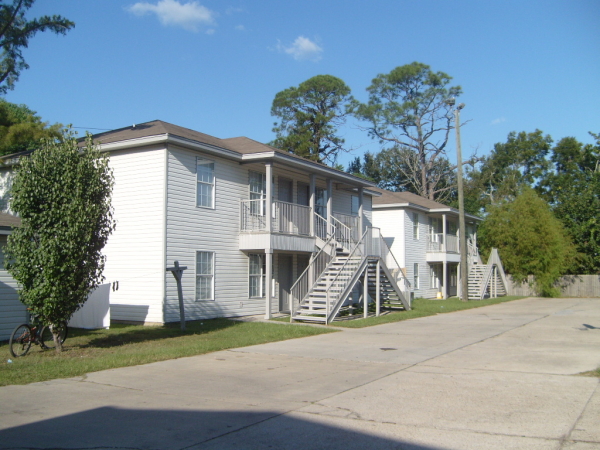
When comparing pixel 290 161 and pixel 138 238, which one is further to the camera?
pixel 290 161

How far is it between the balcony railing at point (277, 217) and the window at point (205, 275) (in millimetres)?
1924

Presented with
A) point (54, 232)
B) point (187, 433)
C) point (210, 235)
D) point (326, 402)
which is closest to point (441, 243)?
point (210, 235)

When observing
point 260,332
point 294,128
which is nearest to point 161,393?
point 260,332

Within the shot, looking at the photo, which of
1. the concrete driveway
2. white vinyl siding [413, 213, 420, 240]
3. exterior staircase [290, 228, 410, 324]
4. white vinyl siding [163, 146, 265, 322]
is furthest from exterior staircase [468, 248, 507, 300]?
the concrete driveway

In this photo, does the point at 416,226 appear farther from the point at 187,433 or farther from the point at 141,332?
the point at 187,433

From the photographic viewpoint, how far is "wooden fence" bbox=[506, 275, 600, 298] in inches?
1534

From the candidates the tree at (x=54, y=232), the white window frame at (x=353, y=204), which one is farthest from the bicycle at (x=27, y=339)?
the white window frame at (x=353, y=204)

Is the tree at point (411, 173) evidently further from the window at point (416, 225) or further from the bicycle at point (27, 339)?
the bicycle at point (27, 339)

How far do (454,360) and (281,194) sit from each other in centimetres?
1263

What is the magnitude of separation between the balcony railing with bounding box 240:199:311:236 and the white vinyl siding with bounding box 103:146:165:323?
364cm

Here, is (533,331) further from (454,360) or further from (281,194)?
(281,194)

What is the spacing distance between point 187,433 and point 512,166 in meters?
56.0

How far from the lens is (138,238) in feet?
59.1

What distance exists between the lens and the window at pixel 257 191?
21172 millimetres
